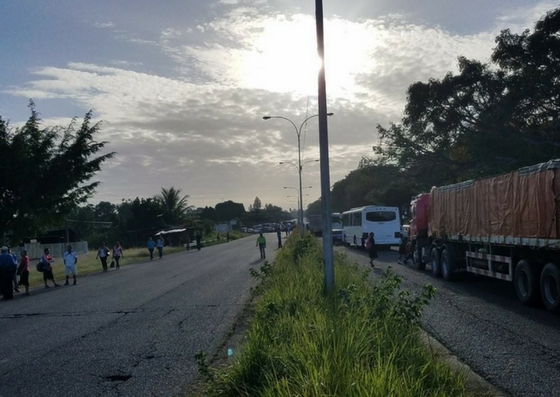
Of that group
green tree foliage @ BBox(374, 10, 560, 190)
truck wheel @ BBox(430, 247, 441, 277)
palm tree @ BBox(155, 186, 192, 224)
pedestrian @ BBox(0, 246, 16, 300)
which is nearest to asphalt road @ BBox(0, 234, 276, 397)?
pedestrian @ BBox(0, 246, 16, 300)

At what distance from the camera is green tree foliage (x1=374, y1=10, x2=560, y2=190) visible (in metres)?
30.6

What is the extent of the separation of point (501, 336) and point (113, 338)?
266 inches

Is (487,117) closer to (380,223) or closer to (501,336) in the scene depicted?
(380,223)

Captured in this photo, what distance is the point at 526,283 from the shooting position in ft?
44.9

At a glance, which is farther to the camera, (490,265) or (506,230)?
(490,265)

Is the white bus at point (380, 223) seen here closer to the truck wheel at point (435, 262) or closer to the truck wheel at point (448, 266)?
the truck wheel at point (435, 262)

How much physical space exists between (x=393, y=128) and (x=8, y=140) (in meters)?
24.2

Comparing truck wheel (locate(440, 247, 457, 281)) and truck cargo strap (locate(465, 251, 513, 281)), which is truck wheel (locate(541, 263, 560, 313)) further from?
truck wheel (locate(440, 247, 457, 281))

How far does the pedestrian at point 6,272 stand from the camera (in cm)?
2014

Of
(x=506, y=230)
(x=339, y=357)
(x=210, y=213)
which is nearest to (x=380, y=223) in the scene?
(x=506, y=230)

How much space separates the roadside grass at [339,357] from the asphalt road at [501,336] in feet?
3.84

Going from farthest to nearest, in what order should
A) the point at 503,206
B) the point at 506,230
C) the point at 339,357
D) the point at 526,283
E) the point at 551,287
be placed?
the point at 503,206
the point at 506,230
the point at 526,283
the point at 551,287
the point at 339,357

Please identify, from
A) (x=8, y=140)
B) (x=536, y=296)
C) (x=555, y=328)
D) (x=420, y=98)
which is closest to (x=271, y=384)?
(x=555, y=328)

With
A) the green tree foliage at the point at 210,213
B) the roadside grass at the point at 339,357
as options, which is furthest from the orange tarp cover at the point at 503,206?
the green tree foliage at the point at 210,213
